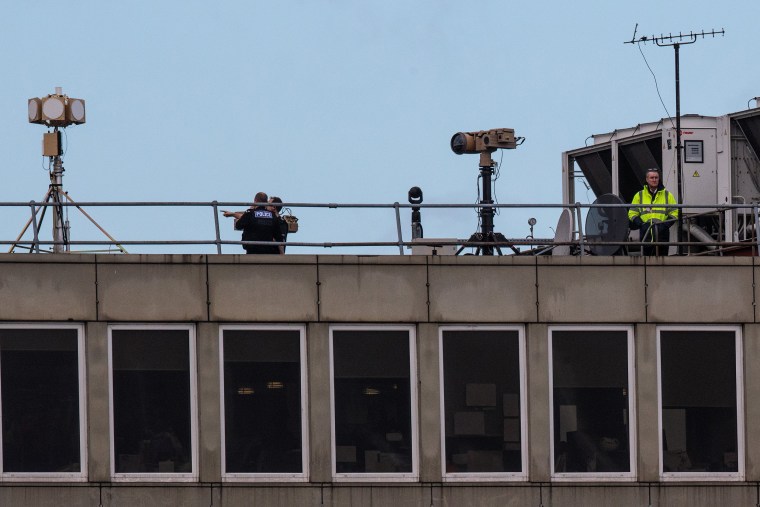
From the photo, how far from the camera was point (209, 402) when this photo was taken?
2341 cm

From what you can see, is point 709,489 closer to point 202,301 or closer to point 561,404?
point 561,404

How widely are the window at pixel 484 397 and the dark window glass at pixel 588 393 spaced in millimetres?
558

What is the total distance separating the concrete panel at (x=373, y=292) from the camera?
23.5 m

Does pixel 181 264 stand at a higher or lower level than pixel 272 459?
higher

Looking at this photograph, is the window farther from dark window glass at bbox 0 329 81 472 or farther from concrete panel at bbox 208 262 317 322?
dark window glass at bbox 0 329 81 472

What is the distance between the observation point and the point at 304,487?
23281 mm

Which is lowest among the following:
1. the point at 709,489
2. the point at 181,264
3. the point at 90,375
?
the point at 709,489

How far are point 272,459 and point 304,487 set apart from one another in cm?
59

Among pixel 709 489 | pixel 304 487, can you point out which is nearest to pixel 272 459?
pixel 304 487

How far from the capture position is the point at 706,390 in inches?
940

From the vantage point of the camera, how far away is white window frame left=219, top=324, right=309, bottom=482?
2331cm

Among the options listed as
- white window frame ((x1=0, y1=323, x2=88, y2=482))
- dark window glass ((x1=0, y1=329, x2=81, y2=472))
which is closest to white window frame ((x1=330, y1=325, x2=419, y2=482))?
white window frame ((x1=0, y1=323, x2=88, y2=482))

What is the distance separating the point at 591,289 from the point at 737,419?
2758 mm

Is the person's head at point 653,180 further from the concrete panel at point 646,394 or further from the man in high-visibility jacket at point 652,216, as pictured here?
the concrete panel at point 646,394
